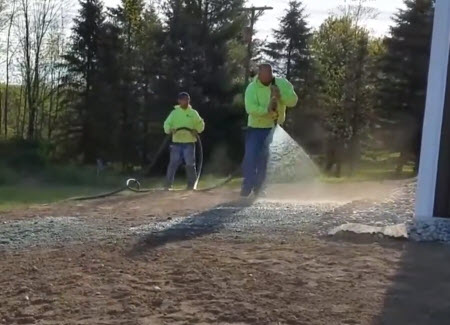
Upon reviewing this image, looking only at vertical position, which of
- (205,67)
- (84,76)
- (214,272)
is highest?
(205,67)

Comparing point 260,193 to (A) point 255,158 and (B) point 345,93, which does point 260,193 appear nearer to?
(A) point 255,158

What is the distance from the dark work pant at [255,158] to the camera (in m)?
9.36

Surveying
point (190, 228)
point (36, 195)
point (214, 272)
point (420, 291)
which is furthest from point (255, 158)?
point (36, 195)

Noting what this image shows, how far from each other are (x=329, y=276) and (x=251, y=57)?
97.7ft

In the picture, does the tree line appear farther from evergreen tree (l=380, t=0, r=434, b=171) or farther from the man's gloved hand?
the man's gloved hand

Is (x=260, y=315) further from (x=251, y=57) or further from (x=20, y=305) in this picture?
(x=251, y=57)

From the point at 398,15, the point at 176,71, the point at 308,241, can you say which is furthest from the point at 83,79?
the point at 308,241

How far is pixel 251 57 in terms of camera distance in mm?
34219

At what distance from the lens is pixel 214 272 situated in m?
5.08

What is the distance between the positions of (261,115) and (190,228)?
2.92m

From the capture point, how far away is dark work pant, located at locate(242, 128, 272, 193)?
368 inches

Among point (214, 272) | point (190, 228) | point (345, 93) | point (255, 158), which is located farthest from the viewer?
point (345, 93)

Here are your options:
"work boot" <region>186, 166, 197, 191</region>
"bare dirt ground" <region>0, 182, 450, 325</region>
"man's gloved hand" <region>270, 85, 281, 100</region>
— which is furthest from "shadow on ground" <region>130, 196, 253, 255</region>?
"work boot" <region>186, 166, 197, 191</region>

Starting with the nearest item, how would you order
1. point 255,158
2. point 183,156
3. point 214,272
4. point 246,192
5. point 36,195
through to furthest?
1. point 214,272
2. point 255,158
3. point 246,192
4. point 183,156
5. point 36,195
